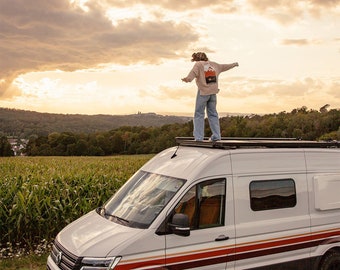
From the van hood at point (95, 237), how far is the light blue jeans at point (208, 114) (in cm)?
338

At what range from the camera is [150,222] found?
5.71 m

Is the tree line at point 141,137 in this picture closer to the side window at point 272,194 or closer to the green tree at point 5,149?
the green tree at point 5,149

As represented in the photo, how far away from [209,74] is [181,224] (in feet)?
14.4

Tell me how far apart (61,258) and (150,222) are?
133 centimetres

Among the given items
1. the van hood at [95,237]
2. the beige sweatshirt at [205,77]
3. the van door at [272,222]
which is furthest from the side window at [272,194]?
the beige sweatshirt at [205,77]

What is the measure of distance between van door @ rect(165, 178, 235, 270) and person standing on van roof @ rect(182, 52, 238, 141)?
290cm

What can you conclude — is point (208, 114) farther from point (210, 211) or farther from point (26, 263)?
point (26, 263)

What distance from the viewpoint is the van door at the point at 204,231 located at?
18.9ft

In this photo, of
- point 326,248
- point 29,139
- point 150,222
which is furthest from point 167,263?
point 29,139

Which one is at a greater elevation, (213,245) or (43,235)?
(213,245)

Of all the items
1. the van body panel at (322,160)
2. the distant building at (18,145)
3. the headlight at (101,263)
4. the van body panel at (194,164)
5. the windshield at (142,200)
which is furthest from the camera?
the distant building at (18,145)

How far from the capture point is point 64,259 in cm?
584

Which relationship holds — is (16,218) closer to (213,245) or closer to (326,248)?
(213,245)

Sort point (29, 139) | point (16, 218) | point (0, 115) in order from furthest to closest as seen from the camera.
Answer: point (0, 115), point (29, 139), point (16, 218)
